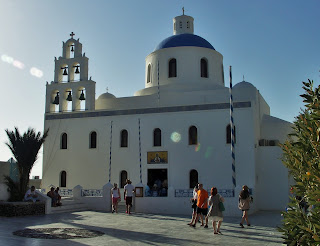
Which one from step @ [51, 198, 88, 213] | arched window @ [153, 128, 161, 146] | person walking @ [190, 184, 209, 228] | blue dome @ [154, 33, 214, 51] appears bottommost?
step @ [51, 198, 88, 213]

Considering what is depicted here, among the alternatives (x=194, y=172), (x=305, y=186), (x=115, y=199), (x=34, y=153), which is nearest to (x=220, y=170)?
(x=194, y=172)

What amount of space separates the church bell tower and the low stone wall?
8253 millimetres

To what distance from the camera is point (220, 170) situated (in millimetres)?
18547

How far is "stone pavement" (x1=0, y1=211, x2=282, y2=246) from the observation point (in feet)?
28.6

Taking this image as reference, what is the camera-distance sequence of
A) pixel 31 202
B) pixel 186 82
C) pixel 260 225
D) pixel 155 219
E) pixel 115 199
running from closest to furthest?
pixel 260 225, pixel 155 219, pixel 31 202, pixel 115 199, pixel 186 82

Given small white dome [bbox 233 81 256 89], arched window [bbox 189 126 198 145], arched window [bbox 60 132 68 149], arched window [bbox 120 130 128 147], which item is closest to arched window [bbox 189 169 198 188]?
arched window [bbox 189 126 198 145]

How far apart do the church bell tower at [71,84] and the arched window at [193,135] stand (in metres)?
6.13

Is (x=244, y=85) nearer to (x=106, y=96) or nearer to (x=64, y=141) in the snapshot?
(x=106, y=96)

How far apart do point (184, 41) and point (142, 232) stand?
51.1ft

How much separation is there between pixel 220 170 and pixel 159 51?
9.10 meters

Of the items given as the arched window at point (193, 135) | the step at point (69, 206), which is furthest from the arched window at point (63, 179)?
the arched window at point (193, 135)

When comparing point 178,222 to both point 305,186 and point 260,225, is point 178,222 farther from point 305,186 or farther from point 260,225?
point 305,186

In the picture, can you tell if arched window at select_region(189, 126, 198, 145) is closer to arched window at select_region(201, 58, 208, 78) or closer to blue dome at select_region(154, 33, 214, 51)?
arched window at select_region(201, 58, 208, 78)

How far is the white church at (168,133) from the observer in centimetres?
1842
